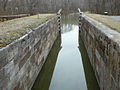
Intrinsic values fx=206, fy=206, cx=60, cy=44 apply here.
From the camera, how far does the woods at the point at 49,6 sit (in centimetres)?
2567

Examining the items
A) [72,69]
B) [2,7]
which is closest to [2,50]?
[72,69]

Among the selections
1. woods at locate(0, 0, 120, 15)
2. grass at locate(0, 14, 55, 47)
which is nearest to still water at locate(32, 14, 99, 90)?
grass at locate(0, 14, 55, 47)

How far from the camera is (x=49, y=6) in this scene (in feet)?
126

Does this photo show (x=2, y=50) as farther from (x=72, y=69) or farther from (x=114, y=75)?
(x=72, y=69)

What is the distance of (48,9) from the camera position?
1441 inches

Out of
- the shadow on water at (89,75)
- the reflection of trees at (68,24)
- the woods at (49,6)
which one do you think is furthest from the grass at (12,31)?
the woods at (49,6)

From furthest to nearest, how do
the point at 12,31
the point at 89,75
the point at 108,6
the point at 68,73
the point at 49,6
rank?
the point at 49,6 < the point at 108,6 < the point at 68,73 < the point at 89,75 < the point at 12,31

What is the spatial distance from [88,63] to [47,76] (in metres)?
2.03

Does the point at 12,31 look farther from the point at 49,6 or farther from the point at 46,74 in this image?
the point at 49,6

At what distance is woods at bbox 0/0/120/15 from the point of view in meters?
25.7

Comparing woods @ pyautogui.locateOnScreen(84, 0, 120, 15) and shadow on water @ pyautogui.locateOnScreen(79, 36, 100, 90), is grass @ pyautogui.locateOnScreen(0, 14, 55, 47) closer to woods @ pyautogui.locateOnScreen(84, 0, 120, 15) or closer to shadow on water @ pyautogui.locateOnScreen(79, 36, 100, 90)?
shadow on water @ pyautogui.locateOnScreen(79, 36, 100, 90)

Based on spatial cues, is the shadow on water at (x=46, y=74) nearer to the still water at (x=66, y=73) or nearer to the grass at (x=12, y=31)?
the still water at (x=66, y=73)

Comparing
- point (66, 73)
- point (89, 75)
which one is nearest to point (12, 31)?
point (66, 73)

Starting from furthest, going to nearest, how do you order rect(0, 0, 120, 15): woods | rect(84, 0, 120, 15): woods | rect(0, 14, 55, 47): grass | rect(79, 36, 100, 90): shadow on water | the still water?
rect(0, 0, 120, 15): woods, rect(84, 0, 120, 15): woods, the still water, rect(79, 36, 100, 90): shadow on water, rect(0, 14, 55, 47): grass
